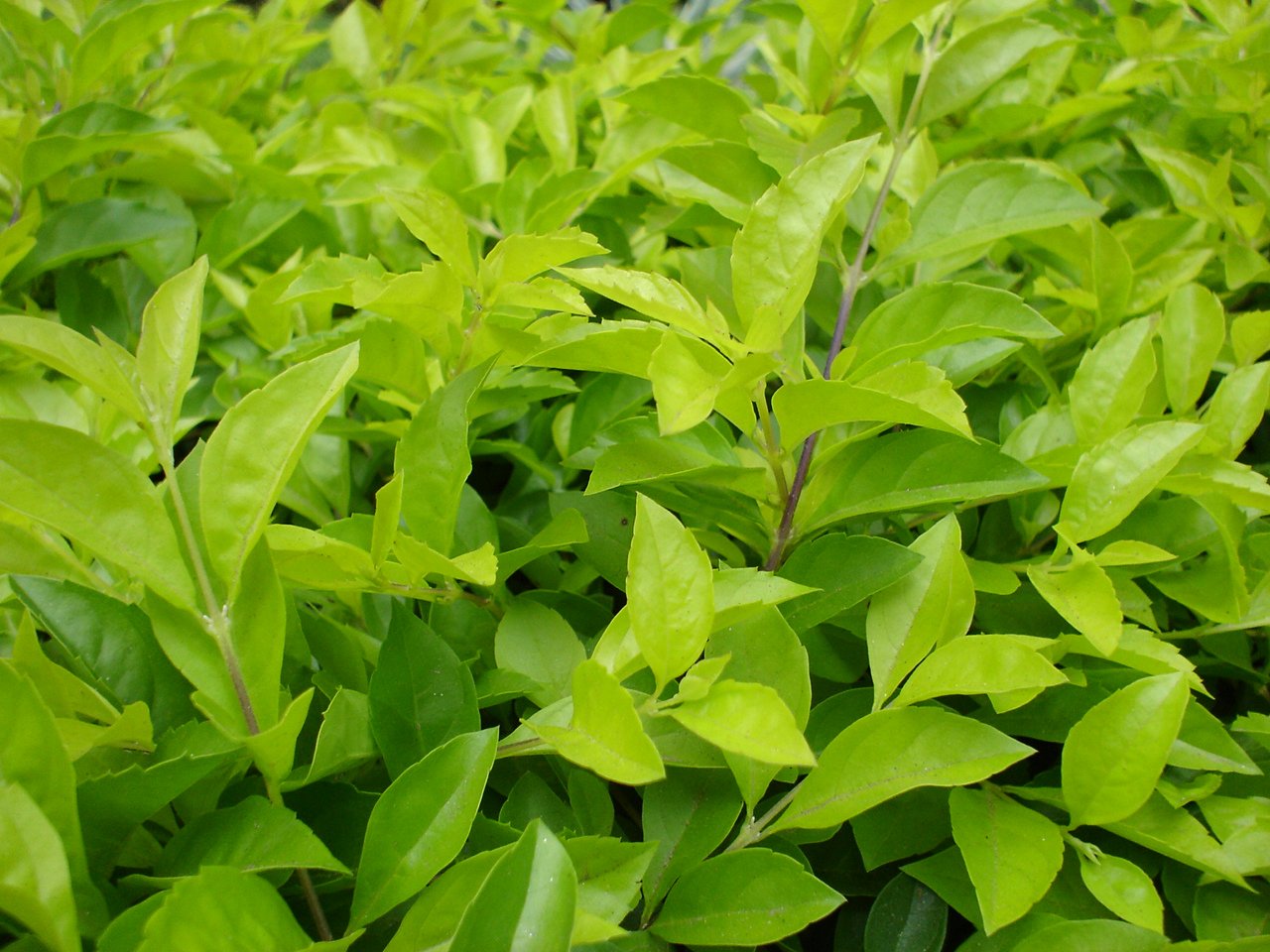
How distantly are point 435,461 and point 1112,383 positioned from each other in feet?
1.33

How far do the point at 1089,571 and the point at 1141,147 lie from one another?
478mm

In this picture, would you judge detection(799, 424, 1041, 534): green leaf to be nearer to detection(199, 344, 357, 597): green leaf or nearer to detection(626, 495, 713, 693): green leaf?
detection(626, 495, 713, 693): green leaf

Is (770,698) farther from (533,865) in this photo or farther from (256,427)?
(256,427)

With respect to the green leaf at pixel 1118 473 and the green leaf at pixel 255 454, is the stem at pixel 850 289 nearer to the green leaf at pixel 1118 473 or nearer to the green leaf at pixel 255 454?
the green leaf at pixel 1118 473

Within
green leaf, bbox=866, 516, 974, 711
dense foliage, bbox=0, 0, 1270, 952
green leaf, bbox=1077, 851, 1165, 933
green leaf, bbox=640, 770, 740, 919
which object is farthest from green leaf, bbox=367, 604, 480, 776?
green leaf, bbox=1077, 851, 1165, 933

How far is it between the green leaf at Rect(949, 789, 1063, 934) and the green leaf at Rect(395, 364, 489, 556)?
0.29 m

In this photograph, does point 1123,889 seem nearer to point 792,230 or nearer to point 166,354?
point 792,230

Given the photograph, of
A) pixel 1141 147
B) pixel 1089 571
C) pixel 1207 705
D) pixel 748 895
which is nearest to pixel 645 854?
pixel 748 895

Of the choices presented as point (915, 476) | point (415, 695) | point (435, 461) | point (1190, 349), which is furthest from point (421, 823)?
point (1190, 349)

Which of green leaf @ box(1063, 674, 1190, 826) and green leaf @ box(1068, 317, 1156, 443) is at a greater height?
green leaf @ box(1068, 317, 1156, 443)

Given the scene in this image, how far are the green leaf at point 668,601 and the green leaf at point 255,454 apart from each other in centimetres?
16

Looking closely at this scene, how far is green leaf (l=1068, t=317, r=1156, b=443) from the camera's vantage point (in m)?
0.55

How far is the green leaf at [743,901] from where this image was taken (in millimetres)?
397

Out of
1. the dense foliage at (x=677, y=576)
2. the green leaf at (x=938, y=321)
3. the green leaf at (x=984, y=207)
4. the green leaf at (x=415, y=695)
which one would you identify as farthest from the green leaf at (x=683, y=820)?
the green leaf at (x=984, y=207)
